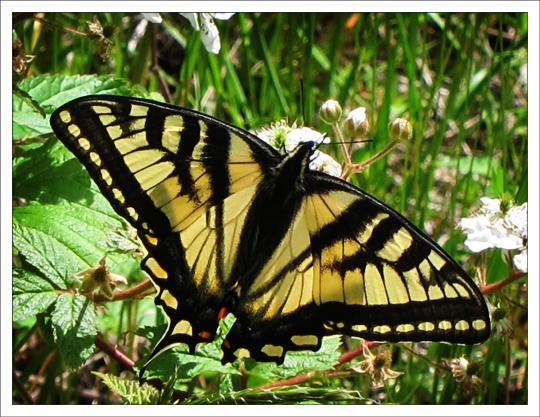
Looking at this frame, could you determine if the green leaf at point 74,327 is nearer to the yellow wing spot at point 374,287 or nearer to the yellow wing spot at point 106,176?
the yellow wing spot at point 106,176

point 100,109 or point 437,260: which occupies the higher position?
point 100,109

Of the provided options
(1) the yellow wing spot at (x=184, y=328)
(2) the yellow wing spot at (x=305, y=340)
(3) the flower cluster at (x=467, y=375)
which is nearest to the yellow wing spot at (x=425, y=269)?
(2) the yellow wing spot at (x=305, y=340)

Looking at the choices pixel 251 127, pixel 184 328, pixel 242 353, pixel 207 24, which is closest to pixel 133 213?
pixel 184 328

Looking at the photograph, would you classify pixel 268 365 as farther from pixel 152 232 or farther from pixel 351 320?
pixel 152 232

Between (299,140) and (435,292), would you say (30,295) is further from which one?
(435,292)

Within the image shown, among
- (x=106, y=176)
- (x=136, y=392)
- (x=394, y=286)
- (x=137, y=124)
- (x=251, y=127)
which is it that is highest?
(x=251, y=127)

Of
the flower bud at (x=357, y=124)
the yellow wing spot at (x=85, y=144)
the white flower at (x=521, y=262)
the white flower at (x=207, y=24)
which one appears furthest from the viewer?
the white flower at (x=207, y=24)

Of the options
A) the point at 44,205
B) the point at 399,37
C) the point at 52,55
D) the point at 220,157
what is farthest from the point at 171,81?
the point at 220,157
